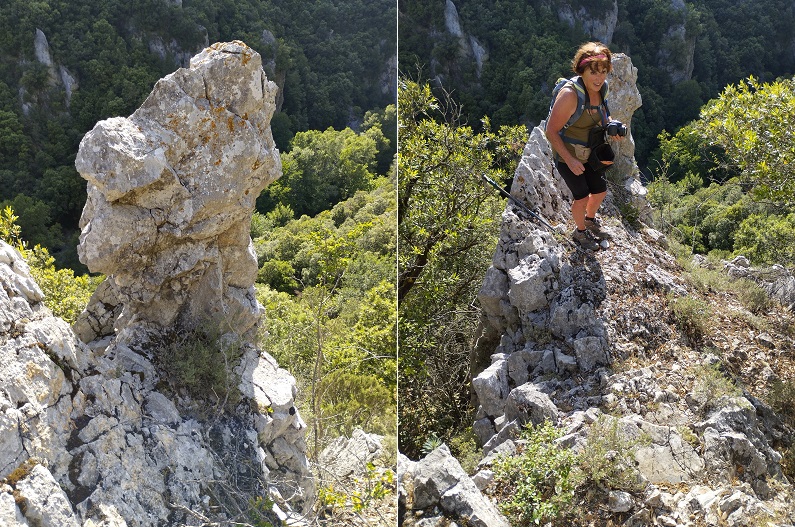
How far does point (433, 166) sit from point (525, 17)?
1.81 metres

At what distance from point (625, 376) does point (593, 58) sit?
1442 mm

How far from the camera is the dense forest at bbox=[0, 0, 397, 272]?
36.9 feet

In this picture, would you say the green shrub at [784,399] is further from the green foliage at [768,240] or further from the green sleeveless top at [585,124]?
the green foliage at [768,240]

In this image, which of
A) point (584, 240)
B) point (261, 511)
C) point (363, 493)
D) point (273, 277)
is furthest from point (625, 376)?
point (273, 277)

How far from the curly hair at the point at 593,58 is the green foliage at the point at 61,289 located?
Answer: 512 centimetres

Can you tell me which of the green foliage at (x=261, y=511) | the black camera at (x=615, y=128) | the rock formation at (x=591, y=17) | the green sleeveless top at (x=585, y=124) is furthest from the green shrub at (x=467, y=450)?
the rock formation at (x=591, y=17)

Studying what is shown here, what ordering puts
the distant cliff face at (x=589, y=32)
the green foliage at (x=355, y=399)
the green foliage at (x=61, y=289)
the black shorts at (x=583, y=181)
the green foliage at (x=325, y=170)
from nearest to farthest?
the black shorts at (x=583, y=181)
the distant cliff face at (x=589, y=32)
the green foliage at (x=355, y=399)
the green foliage at (x=61, y=289)
the green foliage at (x=325, y=170)

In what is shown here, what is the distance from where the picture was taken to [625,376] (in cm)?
236

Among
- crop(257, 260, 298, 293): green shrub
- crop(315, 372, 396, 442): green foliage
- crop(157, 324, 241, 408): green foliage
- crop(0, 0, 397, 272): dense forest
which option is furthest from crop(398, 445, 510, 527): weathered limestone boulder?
crop(257, 260, 298, 293): green shrub

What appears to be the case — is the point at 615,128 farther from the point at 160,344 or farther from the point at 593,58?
the point at 160,344

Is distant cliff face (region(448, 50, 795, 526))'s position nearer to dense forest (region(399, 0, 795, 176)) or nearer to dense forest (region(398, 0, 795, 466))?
dense forest (region(398, 0, 795, 466))

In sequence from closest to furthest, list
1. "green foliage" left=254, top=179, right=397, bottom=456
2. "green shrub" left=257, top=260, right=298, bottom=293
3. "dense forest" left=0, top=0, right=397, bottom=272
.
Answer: "green foliage" left=254, top=179, right=397, bottom=456 < "dense forest" left=0, top=0, right=397, bottom=272 < "green shrub" left=257, top=260, right=298, bottom=293

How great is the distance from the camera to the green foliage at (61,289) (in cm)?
687

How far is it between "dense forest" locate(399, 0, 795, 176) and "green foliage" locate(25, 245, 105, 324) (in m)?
4.32
